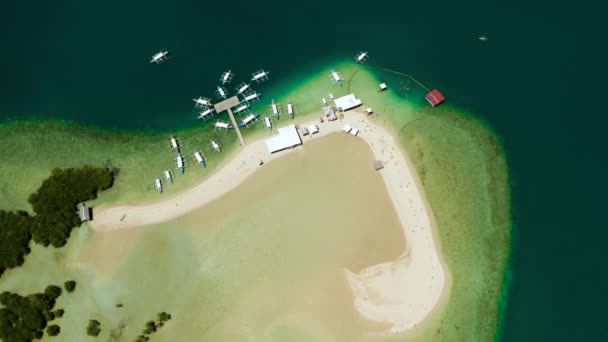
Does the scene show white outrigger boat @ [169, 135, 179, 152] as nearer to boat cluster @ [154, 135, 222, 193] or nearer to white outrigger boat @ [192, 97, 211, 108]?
boat cluster @ [154, 135, 222, 193]

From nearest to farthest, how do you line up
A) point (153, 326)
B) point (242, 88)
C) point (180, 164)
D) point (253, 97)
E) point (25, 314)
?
point (25, 314) < point (153, 326) < point (180, 164) < point (253, 97) < point (242, 88)

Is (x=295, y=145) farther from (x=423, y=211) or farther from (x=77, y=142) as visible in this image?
(x=77, y=142)

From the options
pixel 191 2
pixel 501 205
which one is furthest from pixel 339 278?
pixel 191 2

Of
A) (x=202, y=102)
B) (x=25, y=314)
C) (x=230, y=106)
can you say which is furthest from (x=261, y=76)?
(x=25, y=314)

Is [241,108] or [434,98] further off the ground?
[241,108]

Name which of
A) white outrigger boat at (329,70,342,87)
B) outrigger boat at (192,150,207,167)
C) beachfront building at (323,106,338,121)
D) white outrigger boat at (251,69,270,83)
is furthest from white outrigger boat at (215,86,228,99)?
white outrigger boat at (329,70,342,87)

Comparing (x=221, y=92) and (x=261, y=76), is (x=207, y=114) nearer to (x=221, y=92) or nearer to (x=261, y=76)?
(x=221, y=92)
